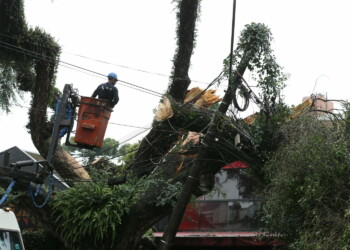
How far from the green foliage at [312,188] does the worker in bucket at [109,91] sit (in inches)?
153

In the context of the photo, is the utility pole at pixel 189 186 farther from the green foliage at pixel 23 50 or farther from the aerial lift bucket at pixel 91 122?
the green foliage at pixel 23 50

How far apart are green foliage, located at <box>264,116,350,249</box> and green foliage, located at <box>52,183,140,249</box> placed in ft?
12.5

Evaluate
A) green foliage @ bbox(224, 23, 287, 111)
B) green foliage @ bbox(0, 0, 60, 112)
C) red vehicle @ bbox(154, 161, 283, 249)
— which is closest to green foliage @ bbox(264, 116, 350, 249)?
green foliage @ bbox(224, 23, 287, 111)

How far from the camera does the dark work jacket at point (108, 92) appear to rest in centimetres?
1257

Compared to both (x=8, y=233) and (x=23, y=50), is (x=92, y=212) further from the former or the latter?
(x=23, y=50)

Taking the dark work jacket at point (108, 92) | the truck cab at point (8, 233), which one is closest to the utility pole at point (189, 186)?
the dark work jacket at point (108, 92)

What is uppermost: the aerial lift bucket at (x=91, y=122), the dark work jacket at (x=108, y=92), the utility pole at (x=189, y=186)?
the dark work jacket at (x=108, y=92)

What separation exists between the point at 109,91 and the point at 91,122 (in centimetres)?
103

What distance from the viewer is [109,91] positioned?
12703 mm

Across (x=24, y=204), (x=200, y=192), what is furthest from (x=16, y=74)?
(x=200, y=192)

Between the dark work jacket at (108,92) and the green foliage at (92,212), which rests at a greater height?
the dark work jacket at (108,92)

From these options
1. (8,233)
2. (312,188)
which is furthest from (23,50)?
(312,188)

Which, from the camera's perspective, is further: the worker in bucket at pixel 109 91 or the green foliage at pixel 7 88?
the green foliage at pixel 7 88

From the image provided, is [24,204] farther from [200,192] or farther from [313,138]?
[313,138]
